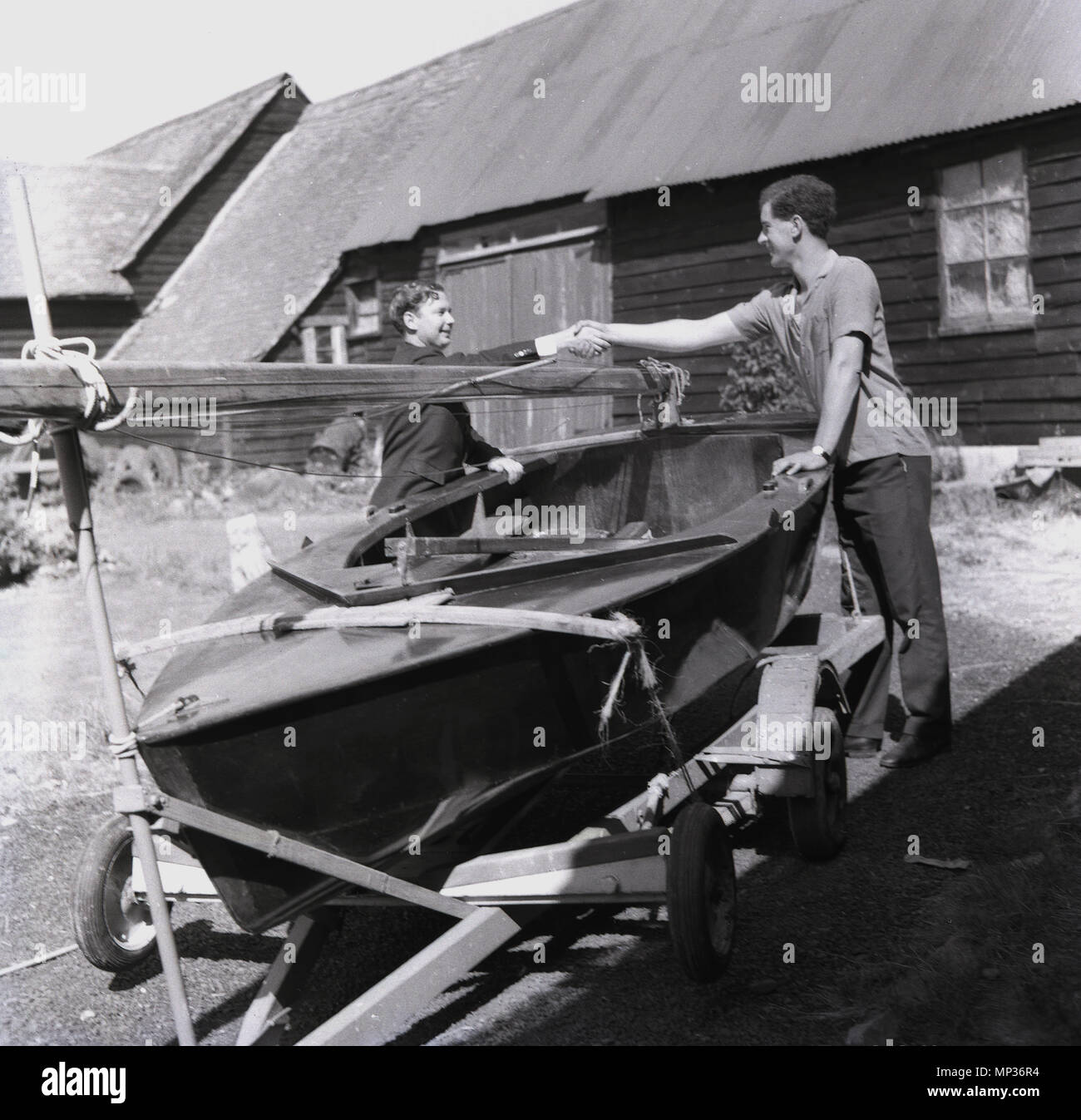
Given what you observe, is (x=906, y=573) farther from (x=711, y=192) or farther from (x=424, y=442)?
(x=711, y=192)

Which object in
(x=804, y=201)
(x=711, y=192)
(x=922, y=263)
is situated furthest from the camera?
(x=711, y=192)

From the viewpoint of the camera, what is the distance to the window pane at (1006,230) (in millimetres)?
10938

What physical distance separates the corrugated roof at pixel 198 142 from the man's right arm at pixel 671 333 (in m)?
21.4

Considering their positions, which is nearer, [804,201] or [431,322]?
[804,201]

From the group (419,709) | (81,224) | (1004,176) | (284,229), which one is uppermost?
(81,224)

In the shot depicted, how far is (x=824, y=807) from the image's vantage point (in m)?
3.98

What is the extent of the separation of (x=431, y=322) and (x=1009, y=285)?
767 centimetres

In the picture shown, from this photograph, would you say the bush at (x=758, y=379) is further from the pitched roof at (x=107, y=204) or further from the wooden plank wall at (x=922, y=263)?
the pitched roof at (x=107, y=204)

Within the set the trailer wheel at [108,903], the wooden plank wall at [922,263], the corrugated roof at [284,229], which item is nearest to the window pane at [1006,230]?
the wooden plank wall at [922,263]

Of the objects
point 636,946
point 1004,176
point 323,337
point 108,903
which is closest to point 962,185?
point 1004,176

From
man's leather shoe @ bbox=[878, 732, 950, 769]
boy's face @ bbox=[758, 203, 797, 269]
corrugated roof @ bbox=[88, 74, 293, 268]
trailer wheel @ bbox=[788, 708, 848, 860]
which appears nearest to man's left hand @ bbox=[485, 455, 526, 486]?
boy's face @ bbox=[758, 203, 797, 269]

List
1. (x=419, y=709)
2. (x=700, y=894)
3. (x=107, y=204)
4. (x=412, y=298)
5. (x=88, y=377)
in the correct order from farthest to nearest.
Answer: (x=107, y=204), (x=412, y=298), (x=700, y=894), (x=419, y=709), (x=88, y=377)

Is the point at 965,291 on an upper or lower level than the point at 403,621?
upper

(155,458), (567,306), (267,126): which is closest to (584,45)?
(567,306)
